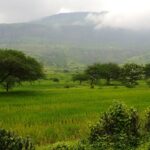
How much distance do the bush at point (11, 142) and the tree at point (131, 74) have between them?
269ft

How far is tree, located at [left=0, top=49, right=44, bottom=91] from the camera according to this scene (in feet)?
179

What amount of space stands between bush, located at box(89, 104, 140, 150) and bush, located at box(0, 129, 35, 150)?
9.66 ft

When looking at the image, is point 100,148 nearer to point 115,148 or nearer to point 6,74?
point 115,148

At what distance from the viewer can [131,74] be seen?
329ft

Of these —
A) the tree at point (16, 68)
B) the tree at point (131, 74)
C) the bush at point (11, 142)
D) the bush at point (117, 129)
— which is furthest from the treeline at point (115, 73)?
the bush at point (11, 142)

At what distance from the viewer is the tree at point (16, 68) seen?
5462 centimetres

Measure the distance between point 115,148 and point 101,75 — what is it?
94567mm

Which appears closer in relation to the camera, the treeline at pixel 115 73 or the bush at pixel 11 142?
the bush at pixel 11 142

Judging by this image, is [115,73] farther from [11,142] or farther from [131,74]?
[11,142]

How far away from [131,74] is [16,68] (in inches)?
1943

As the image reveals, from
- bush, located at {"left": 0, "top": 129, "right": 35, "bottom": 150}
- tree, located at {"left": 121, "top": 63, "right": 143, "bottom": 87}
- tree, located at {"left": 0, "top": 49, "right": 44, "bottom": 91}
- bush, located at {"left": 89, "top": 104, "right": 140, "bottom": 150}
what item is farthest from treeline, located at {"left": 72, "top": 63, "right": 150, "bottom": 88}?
bush, located at {"left": 0, "top": 129, "right": 35, "bottom": 150}

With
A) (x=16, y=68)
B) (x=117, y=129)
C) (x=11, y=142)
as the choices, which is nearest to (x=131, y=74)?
(x=16, y=68)

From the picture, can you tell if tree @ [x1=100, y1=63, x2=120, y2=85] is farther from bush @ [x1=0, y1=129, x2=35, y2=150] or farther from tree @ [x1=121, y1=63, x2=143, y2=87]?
bush @ [x1=0, y1=129, x2=35, y2=150]

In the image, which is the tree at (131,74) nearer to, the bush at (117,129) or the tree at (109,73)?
the tree at (109,73)
